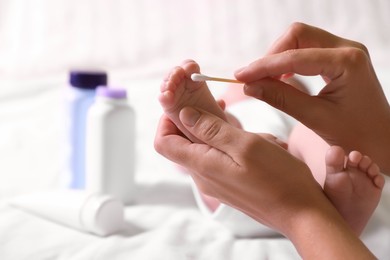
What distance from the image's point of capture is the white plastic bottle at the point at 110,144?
1.02 metres

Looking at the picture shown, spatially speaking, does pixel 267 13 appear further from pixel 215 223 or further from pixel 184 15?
pixel 215 223

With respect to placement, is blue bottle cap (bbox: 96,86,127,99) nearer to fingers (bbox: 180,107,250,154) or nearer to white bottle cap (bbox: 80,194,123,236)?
white bottle cap (bbox: 80,194,123,236)

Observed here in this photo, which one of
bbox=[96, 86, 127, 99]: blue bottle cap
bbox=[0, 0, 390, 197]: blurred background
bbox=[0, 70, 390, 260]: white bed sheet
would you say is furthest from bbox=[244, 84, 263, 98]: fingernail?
bbox=[0, 0, 390, 197]: blurred background

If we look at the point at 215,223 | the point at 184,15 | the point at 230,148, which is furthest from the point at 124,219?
the point at 184,15

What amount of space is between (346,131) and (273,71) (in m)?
0.13

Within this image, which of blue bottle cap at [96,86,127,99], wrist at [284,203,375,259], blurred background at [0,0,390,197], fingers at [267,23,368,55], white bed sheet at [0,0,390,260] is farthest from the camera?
blurred background at [0,0,390,197]

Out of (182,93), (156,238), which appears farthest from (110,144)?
(182,93)

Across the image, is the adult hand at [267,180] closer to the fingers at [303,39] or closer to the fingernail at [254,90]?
the fingernail at [254,90]

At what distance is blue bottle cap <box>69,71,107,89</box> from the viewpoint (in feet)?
3.47

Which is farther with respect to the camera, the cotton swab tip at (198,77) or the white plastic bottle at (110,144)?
the white plastic bottle at (110,144)

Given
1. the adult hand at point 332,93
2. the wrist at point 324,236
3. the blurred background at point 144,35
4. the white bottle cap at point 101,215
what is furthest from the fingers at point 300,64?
the blurred background at point 144,35

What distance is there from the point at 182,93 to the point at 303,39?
19 centimetres

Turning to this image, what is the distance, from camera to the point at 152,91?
1.57 meters

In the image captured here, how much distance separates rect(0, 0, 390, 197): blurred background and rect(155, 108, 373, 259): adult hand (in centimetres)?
85
